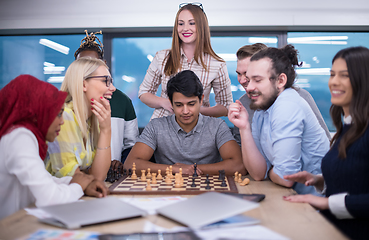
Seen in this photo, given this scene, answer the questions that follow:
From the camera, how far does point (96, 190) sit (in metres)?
1.58

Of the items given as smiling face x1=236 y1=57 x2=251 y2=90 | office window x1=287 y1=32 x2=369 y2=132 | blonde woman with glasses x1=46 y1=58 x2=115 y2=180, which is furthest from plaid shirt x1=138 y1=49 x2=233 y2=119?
office window x1=287 y1=32 x2=369 y2=132

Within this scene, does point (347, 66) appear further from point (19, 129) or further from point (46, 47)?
point (46, 47)

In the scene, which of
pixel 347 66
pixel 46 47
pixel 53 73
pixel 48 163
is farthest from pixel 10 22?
pixel 347 66

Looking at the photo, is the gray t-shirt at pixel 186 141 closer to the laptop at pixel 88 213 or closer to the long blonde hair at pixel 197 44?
the long blonde hair at pixel 197 44

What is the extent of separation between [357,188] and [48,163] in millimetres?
1714

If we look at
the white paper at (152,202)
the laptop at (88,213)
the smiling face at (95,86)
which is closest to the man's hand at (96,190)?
the white paper at (152,202)

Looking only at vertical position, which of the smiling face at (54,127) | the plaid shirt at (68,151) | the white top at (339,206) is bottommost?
the white top at (339,206)

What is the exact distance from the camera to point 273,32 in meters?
4.70

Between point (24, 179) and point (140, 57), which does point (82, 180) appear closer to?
point (24, 179)

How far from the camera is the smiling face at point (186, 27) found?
9.34 feet

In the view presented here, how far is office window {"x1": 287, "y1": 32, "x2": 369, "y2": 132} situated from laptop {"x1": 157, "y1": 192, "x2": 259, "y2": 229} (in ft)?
13.2

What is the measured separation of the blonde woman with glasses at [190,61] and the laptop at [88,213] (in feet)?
5.48

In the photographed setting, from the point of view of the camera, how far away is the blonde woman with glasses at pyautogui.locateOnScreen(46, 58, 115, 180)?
6.06ft

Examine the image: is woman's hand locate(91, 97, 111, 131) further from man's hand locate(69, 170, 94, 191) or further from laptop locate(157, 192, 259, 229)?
laptop locate(157, 192, 259, 229)
